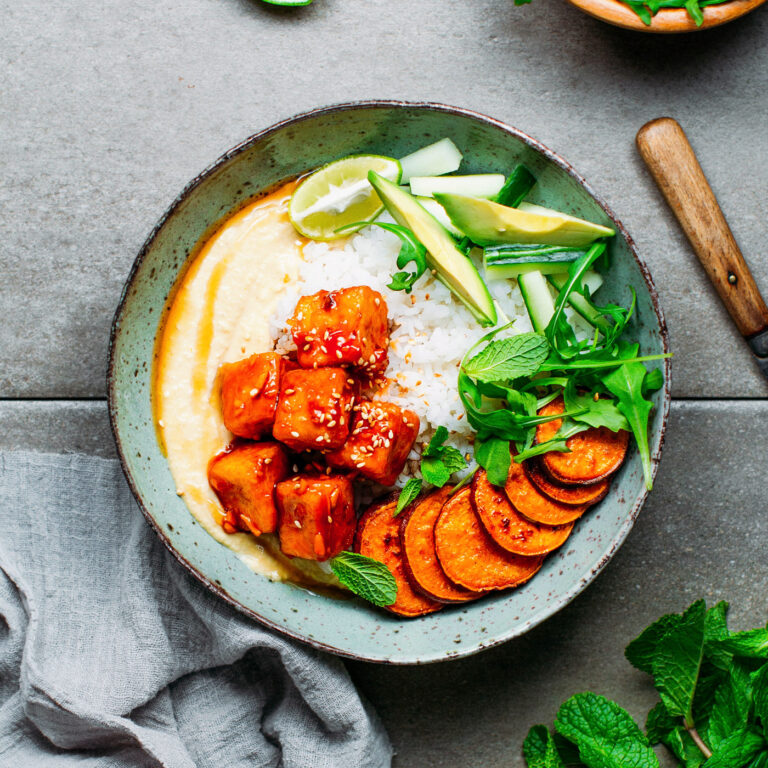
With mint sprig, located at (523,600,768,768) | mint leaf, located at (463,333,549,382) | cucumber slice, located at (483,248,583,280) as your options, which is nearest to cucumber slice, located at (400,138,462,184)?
cucumber slice, located at (483,248,583,280)

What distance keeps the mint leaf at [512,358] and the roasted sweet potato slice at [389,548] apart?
514 mm

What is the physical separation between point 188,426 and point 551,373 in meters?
1.10

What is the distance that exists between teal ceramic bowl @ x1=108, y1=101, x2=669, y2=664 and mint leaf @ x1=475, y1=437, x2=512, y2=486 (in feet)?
1.15

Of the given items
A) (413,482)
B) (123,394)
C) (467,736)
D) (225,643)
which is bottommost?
(467,736)

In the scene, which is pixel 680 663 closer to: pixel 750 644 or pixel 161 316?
pixel 750 644

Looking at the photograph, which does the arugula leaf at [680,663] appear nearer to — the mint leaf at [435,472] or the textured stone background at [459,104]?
the textured stone background at [459,104]

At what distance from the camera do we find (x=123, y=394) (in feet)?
6.69

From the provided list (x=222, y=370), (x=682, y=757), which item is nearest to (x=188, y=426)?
(x=222, y=370)

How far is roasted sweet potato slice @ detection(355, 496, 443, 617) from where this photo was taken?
210 centimetres

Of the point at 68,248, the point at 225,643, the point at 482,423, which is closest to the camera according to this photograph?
the point at 482,423

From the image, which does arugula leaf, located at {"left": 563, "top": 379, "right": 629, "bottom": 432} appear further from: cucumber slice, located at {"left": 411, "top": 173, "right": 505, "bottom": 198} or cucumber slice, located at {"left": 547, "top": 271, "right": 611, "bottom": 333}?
cucumber slice, located at {"left": 411, "top": 173, "right": 505, "bottom": 198}

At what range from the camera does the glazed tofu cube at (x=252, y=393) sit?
1.97 m

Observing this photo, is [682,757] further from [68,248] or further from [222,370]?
[68,248]

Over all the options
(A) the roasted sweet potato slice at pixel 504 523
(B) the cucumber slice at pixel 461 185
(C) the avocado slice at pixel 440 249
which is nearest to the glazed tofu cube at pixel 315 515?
(A) the roasted sweet potato slice at pixel 504 523
